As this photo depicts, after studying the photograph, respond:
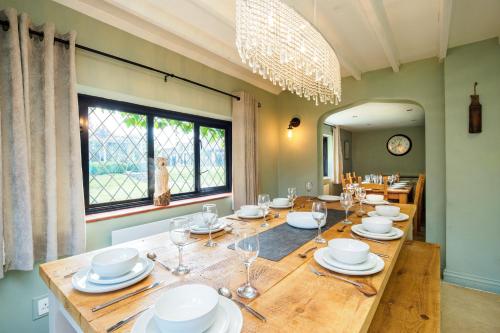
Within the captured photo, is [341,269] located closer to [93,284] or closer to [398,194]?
[93,284]

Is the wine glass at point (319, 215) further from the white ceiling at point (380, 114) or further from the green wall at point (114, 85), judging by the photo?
the white ceiling at point (380, 114)

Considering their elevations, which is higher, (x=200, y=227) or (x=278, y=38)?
(x=278, y=38)

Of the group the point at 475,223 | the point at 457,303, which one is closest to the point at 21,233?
the point at 457,303

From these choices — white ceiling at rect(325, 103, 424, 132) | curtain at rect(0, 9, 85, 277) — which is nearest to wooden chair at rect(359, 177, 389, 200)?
white ceiling at rect(325, 103, 424, 132)

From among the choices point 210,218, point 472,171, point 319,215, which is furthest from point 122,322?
point 472,171

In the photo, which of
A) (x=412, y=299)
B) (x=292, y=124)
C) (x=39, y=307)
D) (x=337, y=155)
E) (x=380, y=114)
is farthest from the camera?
(x=337, y=155)

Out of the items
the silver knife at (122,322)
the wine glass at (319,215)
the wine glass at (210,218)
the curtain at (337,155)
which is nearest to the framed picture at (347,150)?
the curtain at (337,155)

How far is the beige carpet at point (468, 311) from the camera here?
1.76 meters

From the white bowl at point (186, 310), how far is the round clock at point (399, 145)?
7987 mm

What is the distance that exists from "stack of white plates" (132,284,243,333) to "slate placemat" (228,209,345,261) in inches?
16.8

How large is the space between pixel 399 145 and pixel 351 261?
755 cm

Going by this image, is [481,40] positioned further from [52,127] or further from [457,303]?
[52,127]

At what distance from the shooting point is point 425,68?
262 cm

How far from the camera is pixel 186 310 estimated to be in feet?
2.09
